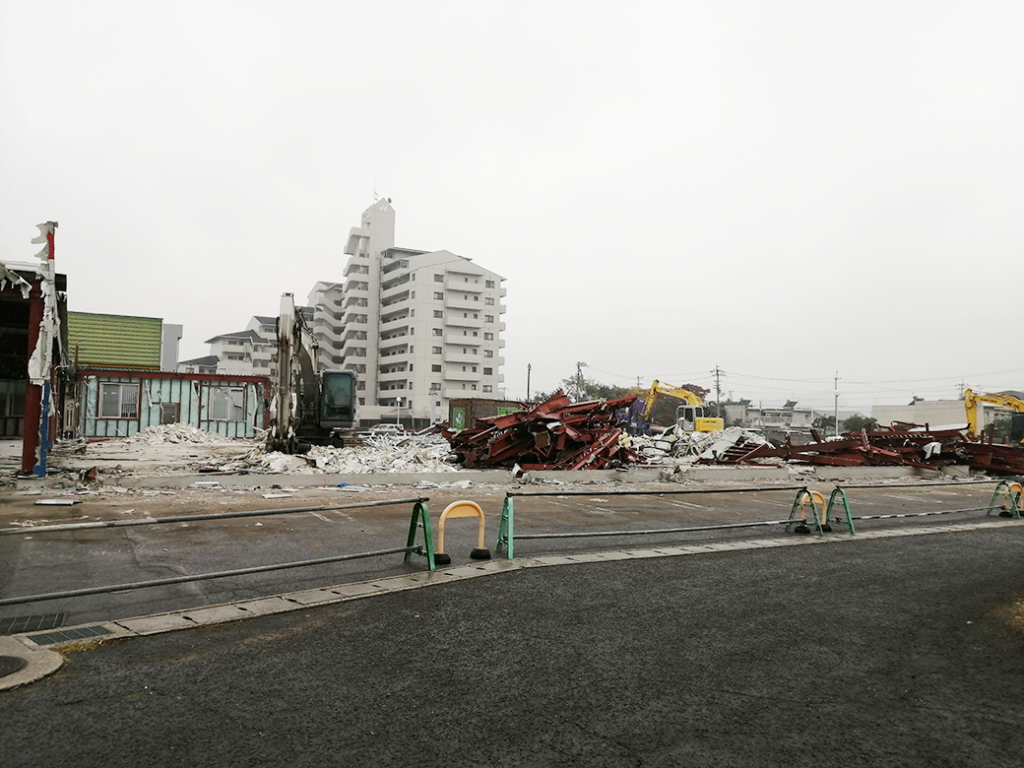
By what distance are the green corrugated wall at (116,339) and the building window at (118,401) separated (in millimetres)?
5853

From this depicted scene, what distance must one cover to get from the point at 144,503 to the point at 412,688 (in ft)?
32.4

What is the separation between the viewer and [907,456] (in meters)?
24.9

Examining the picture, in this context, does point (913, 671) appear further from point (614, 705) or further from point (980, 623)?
point (614, 705)

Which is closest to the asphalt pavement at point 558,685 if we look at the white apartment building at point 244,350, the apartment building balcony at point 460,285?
the apartment building balcony at point 460,285

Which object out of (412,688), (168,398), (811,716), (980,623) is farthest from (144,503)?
(168,398)

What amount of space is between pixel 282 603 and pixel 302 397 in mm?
17379

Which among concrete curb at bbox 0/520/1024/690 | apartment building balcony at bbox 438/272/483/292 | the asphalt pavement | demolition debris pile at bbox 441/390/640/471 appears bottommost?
the asphalt pavement

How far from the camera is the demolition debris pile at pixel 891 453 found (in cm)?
2406

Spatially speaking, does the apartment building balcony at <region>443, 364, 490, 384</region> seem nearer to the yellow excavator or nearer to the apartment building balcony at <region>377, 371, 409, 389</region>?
the apartment building balcony at <region>377, 371, 409, 389</region>

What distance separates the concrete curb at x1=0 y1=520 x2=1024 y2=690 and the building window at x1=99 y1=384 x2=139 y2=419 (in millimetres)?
29786

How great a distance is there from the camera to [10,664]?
4.13m

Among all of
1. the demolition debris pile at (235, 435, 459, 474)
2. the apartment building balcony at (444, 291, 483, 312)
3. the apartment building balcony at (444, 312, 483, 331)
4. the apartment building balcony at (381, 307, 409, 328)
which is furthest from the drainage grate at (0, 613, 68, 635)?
the apartment building balcony at (444, 291, 483, 312)

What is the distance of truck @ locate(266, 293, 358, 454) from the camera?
17.7 m

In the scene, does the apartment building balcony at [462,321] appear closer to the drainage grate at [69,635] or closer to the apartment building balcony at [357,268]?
the apartment building balcony at [357,268]
